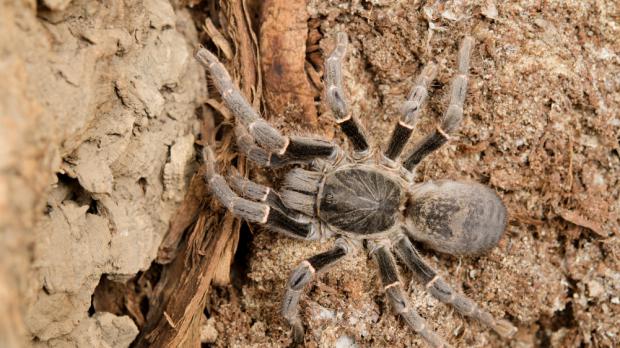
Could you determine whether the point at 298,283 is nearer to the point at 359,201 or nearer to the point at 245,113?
the point at 359,201

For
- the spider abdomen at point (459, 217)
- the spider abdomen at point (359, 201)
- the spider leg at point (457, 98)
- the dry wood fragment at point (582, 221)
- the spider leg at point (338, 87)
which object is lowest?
the dry wood fragment at point (582, 221)

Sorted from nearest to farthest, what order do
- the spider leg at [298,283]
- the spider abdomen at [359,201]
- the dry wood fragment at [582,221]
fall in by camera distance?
1. the spider leg at [298,283]
2. the spider abdomen at [359,201]
3. the dry wood fragment at [582,221]

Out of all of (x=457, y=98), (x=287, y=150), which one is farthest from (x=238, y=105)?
(x=457, y=98)

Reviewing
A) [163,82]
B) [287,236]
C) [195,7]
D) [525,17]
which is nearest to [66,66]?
[163,82]

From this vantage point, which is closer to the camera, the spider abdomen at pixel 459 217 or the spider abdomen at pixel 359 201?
the spider abdomen at pixel 459 217

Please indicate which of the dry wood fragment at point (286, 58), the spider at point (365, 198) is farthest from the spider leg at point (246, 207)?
the dry wood fragment at point (286, 58)

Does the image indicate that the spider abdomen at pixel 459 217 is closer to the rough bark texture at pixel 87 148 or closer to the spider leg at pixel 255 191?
the spider leg at pixel 255 191

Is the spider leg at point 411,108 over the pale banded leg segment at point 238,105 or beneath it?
beneath
